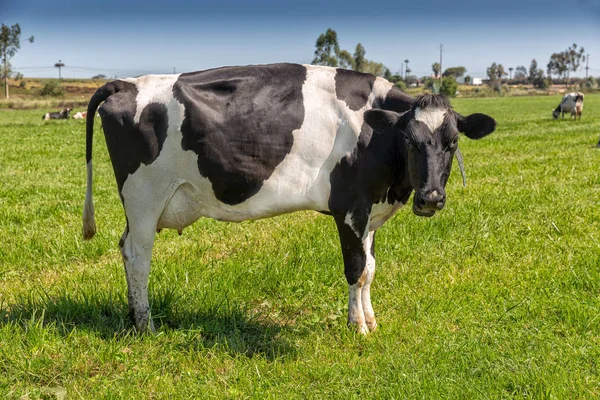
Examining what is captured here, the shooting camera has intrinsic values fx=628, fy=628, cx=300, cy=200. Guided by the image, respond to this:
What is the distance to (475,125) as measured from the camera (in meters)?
4.75

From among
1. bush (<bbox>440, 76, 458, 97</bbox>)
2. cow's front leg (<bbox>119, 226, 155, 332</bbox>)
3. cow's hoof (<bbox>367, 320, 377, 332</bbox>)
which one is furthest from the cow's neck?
cow's front leg (<bbox>119, 226, 155, 332</bbox>)

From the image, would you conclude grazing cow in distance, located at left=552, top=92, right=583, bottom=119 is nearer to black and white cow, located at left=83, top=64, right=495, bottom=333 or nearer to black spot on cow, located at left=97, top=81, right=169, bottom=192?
black and white cow, located at left=83, top=64, right=495, bottom=333

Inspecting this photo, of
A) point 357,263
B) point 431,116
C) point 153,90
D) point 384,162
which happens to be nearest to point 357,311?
point 357,263

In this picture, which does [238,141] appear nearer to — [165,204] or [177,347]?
[165,204]

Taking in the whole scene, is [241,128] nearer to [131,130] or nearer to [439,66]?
[131,130]

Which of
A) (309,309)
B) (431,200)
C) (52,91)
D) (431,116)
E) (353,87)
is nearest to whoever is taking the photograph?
(431,200)

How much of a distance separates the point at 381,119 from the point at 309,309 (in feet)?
6.60

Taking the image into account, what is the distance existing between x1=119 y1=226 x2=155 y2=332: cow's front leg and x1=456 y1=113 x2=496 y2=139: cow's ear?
2.54 m

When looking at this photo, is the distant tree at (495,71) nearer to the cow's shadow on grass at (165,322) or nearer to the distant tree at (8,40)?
the distant tree at (8,40)

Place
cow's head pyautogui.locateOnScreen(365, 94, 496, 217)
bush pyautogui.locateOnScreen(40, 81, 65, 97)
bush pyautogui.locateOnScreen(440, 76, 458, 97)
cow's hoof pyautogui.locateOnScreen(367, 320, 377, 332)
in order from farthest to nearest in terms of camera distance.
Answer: bush pyautogui.locateOnScreen(40, 81, 65, 97), bush pyautogui.locateOnScreen(440, 76, 458, 97), cow's hoof pyautogui.locateOnScreen(367, 320, 377, 332), cow's head pyautogui.locateOnScreen(365, 94, 496, 217)

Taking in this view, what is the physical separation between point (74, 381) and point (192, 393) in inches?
32.3

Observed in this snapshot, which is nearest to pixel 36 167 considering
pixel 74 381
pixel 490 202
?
pixel 490 202

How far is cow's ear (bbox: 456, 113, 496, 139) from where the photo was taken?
15.4 feet

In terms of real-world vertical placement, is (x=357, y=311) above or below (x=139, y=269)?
below
